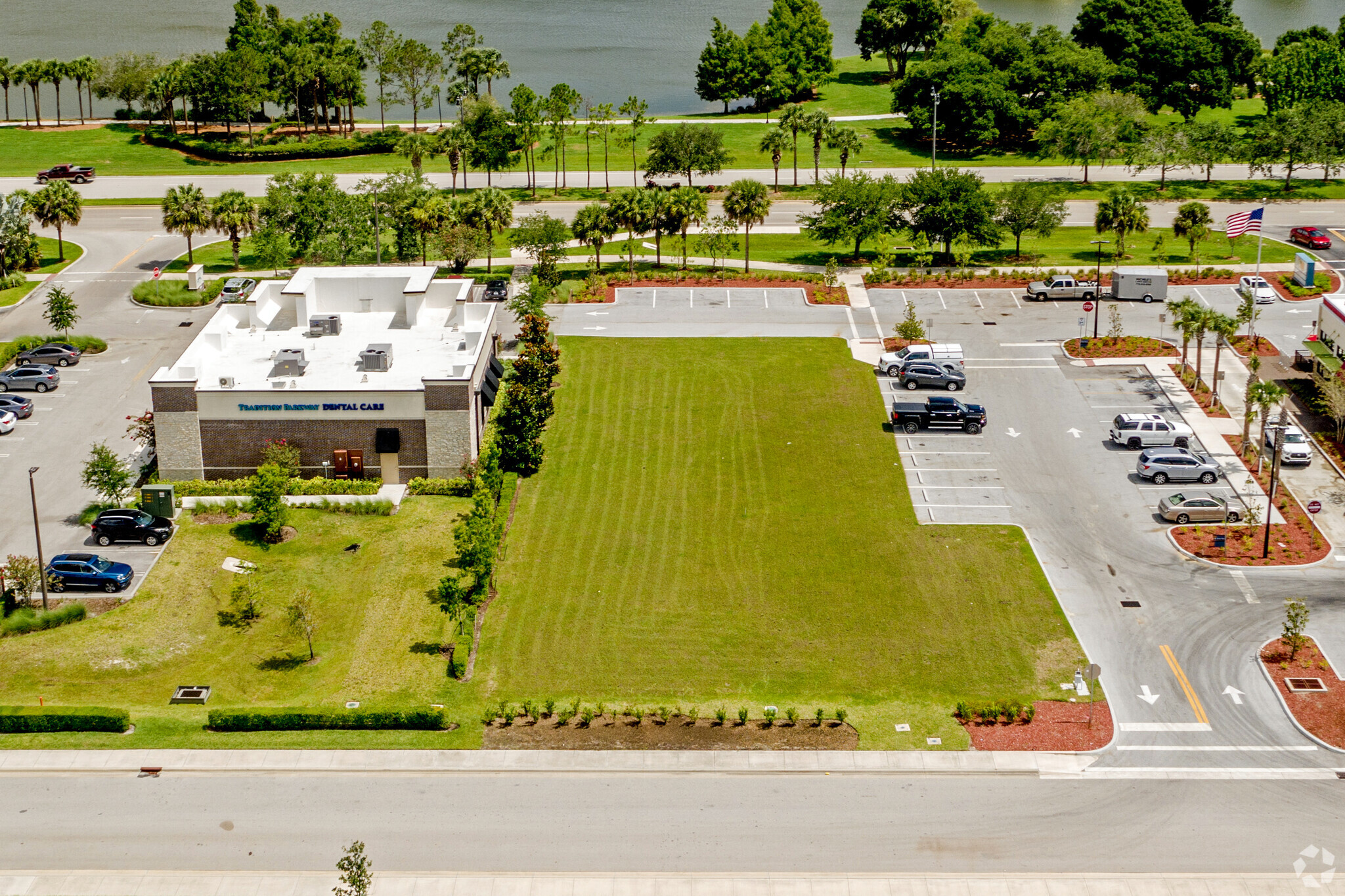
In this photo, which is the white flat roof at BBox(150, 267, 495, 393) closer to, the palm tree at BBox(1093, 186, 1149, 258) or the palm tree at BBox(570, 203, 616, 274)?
the palm tree at BBox(570, 203, 616, 274)

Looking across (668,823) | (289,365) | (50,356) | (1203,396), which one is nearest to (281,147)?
(50,356)

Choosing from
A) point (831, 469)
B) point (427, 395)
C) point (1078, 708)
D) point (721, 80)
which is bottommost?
point (1078, 708)

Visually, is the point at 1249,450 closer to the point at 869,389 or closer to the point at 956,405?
the point at 956,405

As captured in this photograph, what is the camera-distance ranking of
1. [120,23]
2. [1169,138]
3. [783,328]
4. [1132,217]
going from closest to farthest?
[783,328] < [1132,217] < [1169,138] < [120,23]

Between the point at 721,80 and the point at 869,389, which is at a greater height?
the point at 721,80

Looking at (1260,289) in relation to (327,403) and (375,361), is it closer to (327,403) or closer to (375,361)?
(375,361)

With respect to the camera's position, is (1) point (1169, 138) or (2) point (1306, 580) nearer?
(2) point (1306, 580)

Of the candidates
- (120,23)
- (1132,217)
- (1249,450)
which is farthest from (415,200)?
(120,23)
